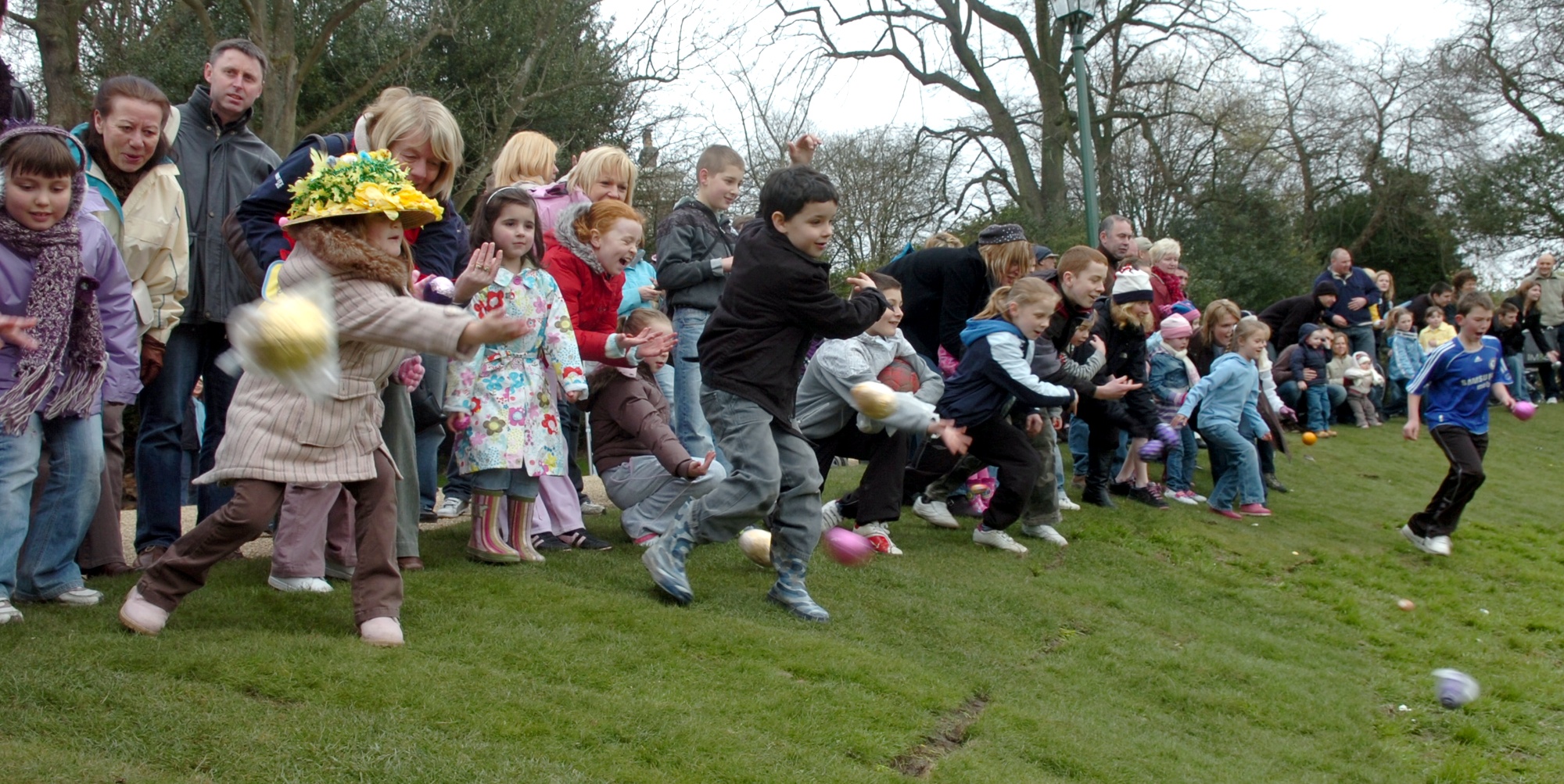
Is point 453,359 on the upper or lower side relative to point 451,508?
upper

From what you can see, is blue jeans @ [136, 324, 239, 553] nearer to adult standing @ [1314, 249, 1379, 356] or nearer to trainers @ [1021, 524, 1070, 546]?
trainers @ [1021, 524, 1070, 546]

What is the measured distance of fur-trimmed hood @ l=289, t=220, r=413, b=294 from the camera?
4.26 m

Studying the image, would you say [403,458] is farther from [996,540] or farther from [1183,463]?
[1183,463]

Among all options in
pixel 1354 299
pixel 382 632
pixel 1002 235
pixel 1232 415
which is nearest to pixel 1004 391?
pixel 1002 235

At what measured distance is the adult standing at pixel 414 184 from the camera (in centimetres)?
509

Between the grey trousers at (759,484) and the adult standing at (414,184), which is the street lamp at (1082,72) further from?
the adult standing at (414,184)

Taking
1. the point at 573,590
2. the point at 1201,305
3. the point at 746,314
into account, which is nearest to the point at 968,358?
the point at 746,314

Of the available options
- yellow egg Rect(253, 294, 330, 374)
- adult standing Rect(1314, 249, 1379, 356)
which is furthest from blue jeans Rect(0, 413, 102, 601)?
adult standing Rect(1314, 249, 1379, 356)

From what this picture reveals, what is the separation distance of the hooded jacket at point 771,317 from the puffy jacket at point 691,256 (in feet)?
6.13

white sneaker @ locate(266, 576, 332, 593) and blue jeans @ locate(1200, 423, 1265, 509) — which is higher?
blue jeans @ locate(1200, 423, 1265, 509)

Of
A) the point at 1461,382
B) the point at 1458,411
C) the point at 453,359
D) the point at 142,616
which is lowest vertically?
the point at 142,616

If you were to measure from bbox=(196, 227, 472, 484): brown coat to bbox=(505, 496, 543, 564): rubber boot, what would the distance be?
1600mm

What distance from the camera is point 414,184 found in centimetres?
495

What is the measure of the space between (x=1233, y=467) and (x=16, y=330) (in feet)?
29.2
